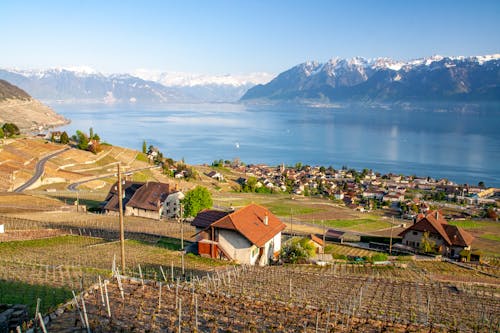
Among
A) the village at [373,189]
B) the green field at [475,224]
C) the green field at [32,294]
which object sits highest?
the green field at [32,294]

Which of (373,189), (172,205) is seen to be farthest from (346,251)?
(373,189)

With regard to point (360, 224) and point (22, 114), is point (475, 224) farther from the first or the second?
point (22, 114)

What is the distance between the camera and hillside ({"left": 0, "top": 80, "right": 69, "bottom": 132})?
154 m

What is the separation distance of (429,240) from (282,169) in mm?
72002

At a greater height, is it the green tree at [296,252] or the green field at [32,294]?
the green field at [32,294]

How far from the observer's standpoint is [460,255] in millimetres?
34531

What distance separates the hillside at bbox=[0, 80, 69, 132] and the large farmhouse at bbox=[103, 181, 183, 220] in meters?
117

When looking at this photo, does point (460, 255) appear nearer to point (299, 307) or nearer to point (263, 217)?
point (263, 217)

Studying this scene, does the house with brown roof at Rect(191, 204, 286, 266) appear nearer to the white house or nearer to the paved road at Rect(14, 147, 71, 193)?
the white house

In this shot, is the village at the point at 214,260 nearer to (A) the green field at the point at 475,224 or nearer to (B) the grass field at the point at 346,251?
(B) the grass field at the point at 346,251

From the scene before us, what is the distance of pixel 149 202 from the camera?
43.1 metres

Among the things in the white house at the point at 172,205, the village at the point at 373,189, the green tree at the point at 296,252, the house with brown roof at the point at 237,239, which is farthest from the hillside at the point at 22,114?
the green tree at the point at 296,252

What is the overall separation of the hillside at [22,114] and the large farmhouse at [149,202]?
4595 inches

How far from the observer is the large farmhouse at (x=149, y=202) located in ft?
140
